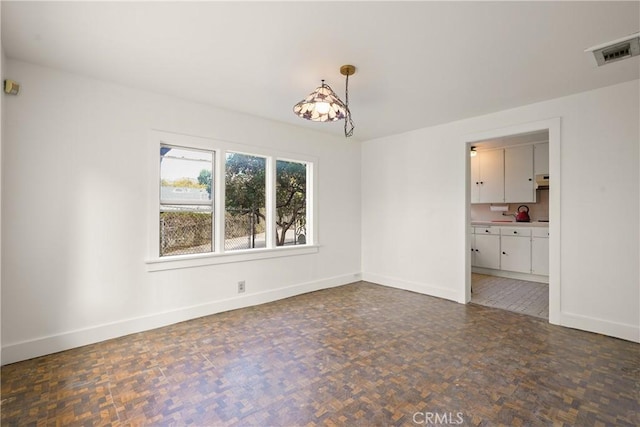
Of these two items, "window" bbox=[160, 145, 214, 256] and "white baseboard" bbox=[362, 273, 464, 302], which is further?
"white baseboard" bbox=[362, 273, 464, 302]

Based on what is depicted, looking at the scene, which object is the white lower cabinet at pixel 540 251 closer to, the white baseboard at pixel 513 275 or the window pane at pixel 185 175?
the white baseboard at pixel 513 275

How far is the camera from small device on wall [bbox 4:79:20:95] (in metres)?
2.50

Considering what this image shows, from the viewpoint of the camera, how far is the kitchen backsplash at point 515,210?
593 cm

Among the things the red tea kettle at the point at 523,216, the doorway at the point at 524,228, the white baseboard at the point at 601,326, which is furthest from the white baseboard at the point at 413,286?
the red tea kettle at the point at 523,216

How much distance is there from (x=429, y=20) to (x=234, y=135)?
2663 millimetres

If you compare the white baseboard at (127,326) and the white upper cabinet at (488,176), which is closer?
the white baseboard at (127,326)

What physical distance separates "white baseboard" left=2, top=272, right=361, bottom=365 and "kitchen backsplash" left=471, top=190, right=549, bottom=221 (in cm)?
449

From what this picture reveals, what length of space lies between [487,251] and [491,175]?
5.16 ft

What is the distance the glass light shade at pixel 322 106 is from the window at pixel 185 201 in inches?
67.3

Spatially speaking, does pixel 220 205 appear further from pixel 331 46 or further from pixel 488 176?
pixel 488 176

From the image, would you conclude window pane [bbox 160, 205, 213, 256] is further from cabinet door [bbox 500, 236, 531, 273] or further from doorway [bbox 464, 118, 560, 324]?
cabinet door [bbox 500, 236, 531, 273]

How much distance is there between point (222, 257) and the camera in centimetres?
384

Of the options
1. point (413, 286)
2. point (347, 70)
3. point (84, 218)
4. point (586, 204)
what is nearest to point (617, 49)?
point (586, 204)

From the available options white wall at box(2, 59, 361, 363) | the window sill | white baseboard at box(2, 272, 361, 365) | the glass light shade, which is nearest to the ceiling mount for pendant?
the glass light shade
